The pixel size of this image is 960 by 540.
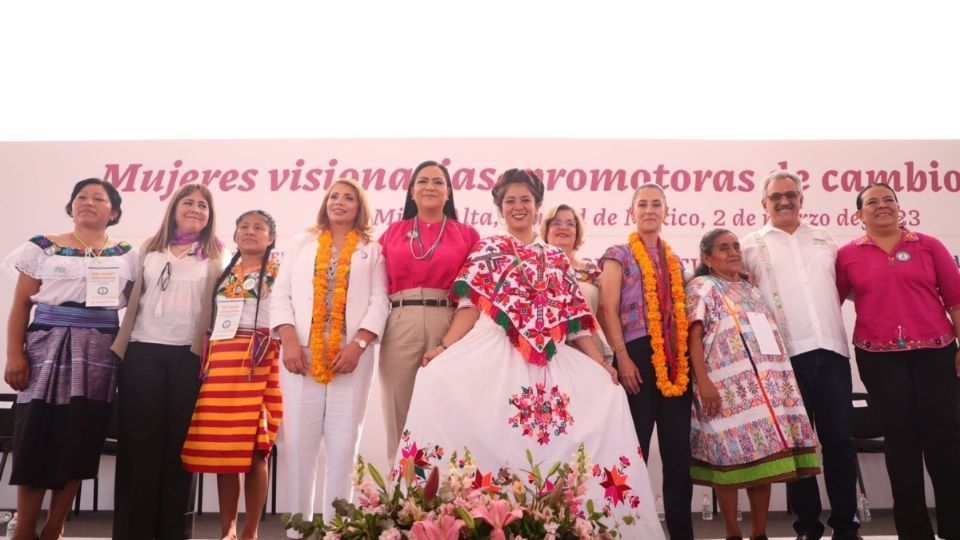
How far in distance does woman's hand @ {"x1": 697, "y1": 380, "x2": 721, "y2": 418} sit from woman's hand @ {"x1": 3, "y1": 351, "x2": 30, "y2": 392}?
2.98 m

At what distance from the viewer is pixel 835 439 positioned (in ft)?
11.3

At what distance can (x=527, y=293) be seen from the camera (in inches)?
120

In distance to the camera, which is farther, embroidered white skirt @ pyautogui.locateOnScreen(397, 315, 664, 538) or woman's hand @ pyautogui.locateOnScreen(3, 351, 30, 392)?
woman's hand @ pyautogui.locateOnScreen(3, 351, 30, 392)

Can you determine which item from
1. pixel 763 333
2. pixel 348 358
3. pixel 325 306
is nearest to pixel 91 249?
pixel 325 306

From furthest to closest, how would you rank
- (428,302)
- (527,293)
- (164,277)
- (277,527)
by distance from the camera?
(277,527), (164,277), (428,302), (527,293)

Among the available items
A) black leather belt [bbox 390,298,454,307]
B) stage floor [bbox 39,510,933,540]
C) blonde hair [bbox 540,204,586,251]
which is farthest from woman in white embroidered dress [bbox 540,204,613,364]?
stage floor [bbox 39,510,933,540]

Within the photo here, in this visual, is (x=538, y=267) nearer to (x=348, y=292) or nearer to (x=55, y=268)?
(x=348, y=292)

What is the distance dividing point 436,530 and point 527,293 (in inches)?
64.9

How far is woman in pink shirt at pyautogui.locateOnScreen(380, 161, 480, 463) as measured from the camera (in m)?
3.09

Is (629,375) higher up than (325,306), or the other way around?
(325,306)

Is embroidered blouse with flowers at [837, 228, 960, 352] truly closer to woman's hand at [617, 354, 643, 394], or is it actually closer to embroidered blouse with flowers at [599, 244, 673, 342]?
embroidered blouse with flowers at [599, 244, 673, 342]

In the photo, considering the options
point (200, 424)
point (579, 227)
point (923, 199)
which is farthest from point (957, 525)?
point (200, 424)

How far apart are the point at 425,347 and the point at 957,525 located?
2.52 meters

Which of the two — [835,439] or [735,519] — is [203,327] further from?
[835,439]
